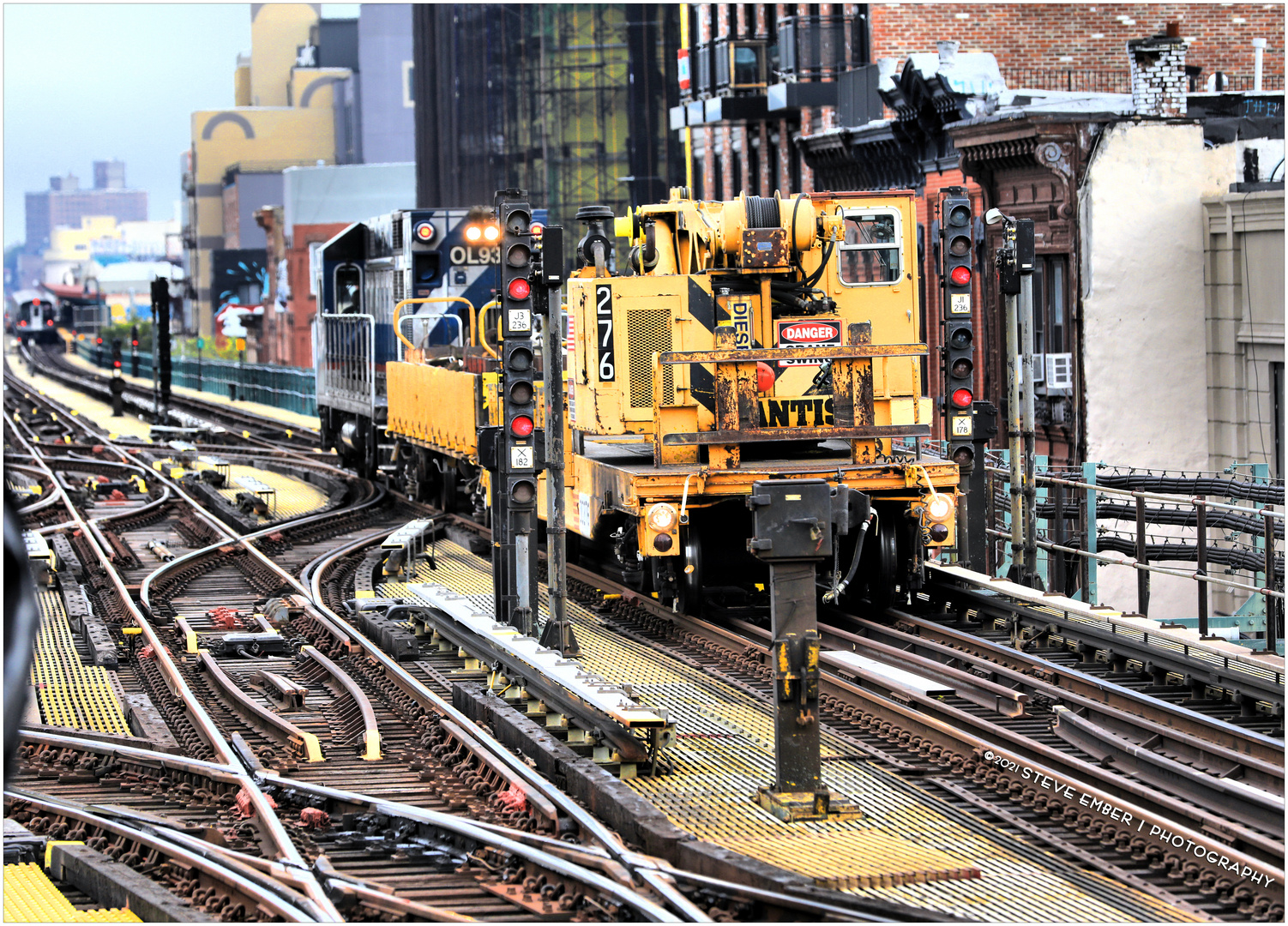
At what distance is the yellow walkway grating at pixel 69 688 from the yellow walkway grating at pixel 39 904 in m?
3.26

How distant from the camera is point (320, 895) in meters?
8.14

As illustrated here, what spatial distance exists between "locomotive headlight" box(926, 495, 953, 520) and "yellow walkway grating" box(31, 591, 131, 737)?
263 inches

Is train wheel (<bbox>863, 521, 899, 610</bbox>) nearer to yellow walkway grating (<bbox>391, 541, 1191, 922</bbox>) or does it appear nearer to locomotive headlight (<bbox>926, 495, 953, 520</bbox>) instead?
locomotive headlight (<bbox>926, 495, 953, 520</bbox>)

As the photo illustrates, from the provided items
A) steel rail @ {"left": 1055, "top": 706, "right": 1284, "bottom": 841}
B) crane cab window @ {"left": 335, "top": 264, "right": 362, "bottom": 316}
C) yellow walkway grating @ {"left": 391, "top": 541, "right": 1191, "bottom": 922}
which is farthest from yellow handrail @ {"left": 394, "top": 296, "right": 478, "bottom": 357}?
steel rail @ {"left": 1055, "top": 706, "right": 1284, "bottom": 841}

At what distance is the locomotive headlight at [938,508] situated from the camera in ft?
48.5

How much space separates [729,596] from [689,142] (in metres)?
33.2

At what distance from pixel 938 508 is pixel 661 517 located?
92.9 inches

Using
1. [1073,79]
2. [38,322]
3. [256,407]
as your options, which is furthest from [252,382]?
[38,322]

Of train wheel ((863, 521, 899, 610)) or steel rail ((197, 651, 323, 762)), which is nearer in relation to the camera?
steel rail ((197, 651, 323, 762))

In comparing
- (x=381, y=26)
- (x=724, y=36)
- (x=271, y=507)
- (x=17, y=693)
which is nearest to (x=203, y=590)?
(x=271, y=507)

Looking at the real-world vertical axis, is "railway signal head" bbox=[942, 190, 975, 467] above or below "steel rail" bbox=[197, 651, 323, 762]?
above

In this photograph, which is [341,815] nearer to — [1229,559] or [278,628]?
[278,628]

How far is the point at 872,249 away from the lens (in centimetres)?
1571

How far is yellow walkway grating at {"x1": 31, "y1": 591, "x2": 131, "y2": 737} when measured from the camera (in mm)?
12828
